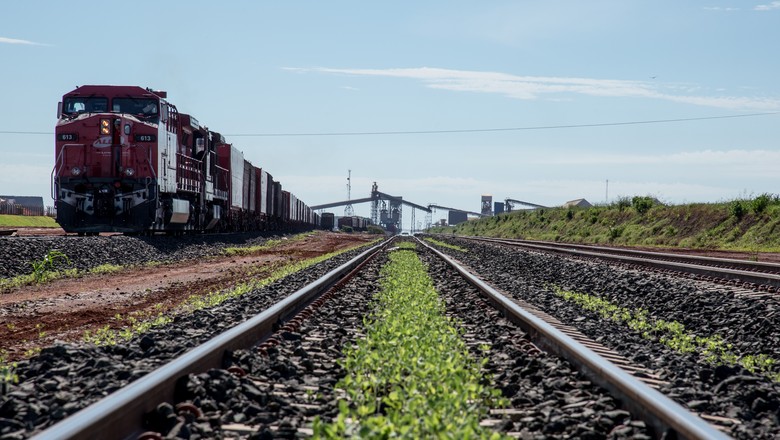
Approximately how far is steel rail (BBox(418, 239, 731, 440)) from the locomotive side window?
16.9 m

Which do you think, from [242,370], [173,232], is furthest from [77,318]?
[173,232]

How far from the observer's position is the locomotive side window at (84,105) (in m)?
20.4

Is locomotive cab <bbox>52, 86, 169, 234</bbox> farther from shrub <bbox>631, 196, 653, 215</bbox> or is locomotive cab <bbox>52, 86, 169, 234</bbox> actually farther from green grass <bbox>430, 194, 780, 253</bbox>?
shrub <bbox>631, 196, 653, 215</bbox>

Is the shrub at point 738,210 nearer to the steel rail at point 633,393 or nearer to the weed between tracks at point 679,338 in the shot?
the weed between tracks at point 679,338

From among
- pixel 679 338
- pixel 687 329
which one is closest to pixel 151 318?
pixel 679 338

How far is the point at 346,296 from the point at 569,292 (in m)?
3.98

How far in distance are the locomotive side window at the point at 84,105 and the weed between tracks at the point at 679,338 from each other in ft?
47.6

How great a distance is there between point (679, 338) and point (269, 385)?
4641 mm

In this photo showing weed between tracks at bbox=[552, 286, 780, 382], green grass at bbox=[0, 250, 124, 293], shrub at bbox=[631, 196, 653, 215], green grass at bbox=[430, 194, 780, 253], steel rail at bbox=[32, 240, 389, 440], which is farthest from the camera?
shrub at bbox=[631, 196, 653, 215]

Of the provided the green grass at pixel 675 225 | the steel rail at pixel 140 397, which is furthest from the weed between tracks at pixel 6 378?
the green grass at pixel 675 225

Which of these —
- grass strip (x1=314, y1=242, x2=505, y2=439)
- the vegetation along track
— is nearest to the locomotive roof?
the vegetation along track

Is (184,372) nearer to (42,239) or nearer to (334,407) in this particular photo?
(334,407)

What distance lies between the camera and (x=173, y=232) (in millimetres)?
24453

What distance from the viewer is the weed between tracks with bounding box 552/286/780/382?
20.5 feet
